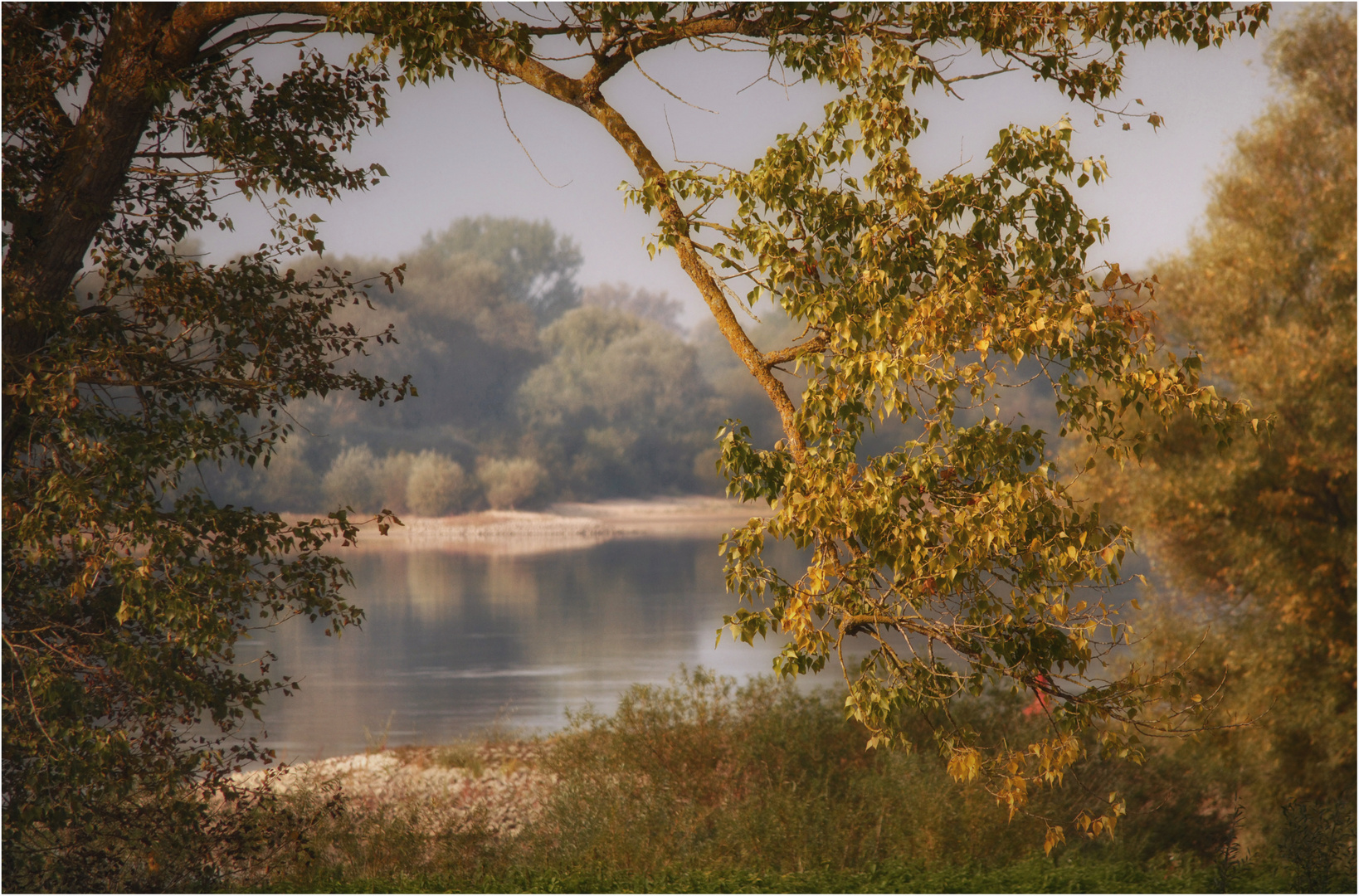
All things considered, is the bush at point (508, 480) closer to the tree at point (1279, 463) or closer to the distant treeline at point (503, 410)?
the distant treeline at point (503, 410)

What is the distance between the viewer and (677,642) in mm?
18703

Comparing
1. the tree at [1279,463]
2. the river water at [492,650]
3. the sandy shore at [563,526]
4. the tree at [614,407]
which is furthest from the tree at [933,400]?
the tree at [614,407]

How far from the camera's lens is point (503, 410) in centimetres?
4084

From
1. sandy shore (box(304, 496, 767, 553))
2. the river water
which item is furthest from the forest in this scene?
sandy shore (box(304, 496, 767, 553))

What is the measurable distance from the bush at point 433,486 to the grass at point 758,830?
27107 mm

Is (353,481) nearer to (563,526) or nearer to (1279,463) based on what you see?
(563,526)

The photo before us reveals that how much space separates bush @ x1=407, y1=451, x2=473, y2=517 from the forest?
81.5 feet

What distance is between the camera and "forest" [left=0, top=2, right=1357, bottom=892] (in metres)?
3.92

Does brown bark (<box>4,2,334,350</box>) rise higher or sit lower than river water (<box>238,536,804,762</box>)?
higher

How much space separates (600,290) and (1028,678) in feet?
156

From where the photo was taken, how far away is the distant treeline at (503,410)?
117 ft

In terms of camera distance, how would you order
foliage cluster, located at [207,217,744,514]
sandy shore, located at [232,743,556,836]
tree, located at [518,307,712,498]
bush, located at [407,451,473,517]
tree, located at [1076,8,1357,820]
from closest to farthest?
sandy shore, located at [232,743,556,836], tree, located at [1076,8,1357,820], bush, located at [407,451,473,517], foliage cluster, located at [207,217,744,514], tree, located at [518,307,712,498]

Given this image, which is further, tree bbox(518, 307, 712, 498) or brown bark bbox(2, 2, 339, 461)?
tree bbox(518, 307, 712, 498)

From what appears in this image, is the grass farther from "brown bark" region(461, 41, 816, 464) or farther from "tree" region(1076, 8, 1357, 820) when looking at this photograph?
"brown bark" region(461, 41, 816, 464)
